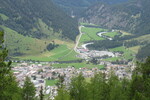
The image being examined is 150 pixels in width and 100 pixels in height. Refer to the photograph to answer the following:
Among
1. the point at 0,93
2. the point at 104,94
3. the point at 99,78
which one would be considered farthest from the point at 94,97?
the point at 0,93

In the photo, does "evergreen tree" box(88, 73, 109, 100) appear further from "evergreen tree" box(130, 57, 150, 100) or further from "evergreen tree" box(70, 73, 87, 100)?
"evergreen tree" box(130, 57, 150, 100)

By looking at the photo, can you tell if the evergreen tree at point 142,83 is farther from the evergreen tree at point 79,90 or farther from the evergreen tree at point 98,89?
the evergreen tree at point 79,90

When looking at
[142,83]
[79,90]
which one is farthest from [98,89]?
[142,83]

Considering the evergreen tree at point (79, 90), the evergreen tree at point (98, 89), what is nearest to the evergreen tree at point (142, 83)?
the evergreen tree at point (98, 89)

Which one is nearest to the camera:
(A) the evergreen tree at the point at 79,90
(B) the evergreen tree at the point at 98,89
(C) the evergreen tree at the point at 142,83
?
(C) the evergreen tree at the point at 142,83

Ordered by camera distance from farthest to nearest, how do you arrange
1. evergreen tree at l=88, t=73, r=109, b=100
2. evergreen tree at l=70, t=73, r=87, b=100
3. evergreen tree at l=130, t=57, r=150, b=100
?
evergreen tree at l=70, t=73, r=87, b=100
evergreen tree at l=88, t=73, r=109, b=100
evergreen tree at l=130, t=57, r=150, b=100

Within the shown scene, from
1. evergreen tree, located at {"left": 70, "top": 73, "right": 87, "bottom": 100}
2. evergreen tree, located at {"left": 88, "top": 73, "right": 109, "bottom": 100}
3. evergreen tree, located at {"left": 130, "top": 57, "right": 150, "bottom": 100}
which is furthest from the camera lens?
evergreen tree, located at {"left": 70, "top": 73, "right": 87, "bottom": 100}

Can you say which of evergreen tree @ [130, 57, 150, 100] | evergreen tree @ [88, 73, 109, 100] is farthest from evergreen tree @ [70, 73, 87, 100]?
evergreen tree @ [130, 57, 150, 100]

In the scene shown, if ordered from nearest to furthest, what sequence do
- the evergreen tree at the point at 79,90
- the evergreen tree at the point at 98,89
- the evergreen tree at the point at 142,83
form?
the evergreen tree at the point at 142,83, the evergreen tree at the point at 98,89, the evergreen tree at the point at 79,90

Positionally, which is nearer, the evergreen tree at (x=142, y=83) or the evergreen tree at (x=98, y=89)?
the evergreen tree at (x=142, y=83)

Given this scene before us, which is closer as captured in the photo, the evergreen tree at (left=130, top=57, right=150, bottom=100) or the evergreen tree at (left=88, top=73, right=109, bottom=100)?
the evergreen tree at (left=130, top=57, right=150, bottom=100)

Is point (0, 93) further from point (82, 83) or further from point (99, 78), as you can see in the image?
point (99, 78)
